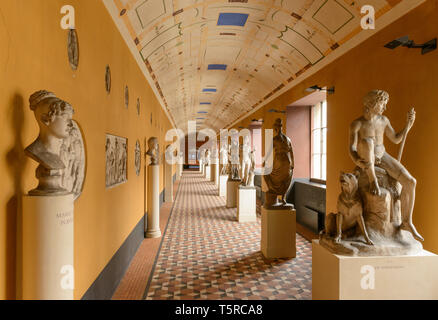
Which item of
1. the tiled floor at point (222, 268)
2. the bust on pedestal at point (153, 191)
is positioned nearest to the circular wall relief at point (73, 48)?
the tiled floor at point (222, 268)

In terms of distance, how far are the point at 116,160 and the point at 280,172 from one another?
11.7 feet

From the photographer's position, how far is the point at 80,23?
11.5ft

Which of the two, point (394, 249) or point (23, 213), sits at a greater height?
point (23, 213)

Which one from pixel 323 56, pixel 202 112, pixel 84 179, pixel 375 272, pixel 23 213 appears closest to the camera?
pixel 23 213

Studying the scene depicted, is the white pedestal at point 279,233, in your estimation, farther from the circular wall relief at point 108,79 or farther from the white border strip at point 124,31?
the white border strip at point 124,31

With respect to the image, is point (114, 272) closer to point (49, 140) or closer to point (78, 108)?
point (78, 108)

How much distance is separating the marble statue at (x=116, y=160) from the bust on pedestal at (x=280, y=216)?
126 inches

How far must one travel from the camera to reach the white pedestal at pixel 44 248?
2.14 m

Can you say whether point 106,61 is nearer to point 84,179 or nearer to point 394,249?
point 84,179

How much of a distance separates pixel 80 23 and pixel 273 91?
396 inches

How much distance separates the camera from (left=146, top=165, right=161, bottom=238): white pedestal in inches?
311

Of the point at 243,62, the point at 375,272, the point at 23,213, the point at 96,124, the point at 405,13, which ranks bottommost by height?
the point at 375,272

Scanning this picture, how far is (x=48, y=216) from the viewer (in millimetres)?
2189

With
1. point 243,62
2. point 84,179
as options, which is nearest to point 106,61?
point 84,179
